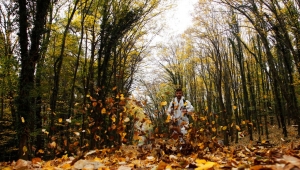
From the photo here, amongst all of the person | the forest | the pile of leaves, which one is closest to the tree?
the forest

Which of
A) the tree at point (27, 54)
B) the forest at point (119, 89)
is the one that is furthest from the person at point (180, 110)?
the tree at point (27, 54)

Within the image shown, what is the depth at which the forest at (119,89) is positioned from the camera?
382 centimetres

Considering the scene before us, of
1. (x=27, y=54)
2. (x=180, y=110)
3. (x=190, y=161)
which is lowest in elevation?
(x=190, y=161)

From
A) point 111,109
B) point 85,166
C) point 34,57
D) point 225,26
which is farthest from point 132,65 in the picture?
point 85,166

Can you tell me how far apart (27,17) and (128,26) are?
26.3ft

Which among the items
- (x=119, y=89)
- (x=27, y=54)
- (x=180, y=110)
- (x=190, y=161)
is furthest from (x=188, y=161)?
(x=119, y=89)

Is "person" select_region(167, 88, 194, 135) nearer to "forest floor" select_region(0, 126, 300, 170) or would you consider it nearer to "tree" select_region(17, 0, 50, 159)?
"forest floor" select_region(0, 126, 300, 170)

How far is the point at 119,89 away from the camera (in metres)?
18.2

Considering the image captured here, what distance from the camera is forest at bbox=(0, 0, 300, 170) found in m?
3.82

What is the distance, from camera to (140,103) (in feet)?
14.9

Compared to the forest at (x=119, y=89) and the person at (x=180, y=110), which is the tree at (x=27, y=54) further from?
the person at (x=180, y=110)

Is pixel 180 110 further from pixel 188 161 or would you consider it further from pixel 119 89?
pixel 119 89

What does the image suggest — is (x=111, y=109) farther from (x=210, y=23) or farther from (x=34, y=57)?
(x=210, y=23)

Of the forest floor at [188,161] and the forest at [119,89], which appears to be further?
the forest at [119,89]
